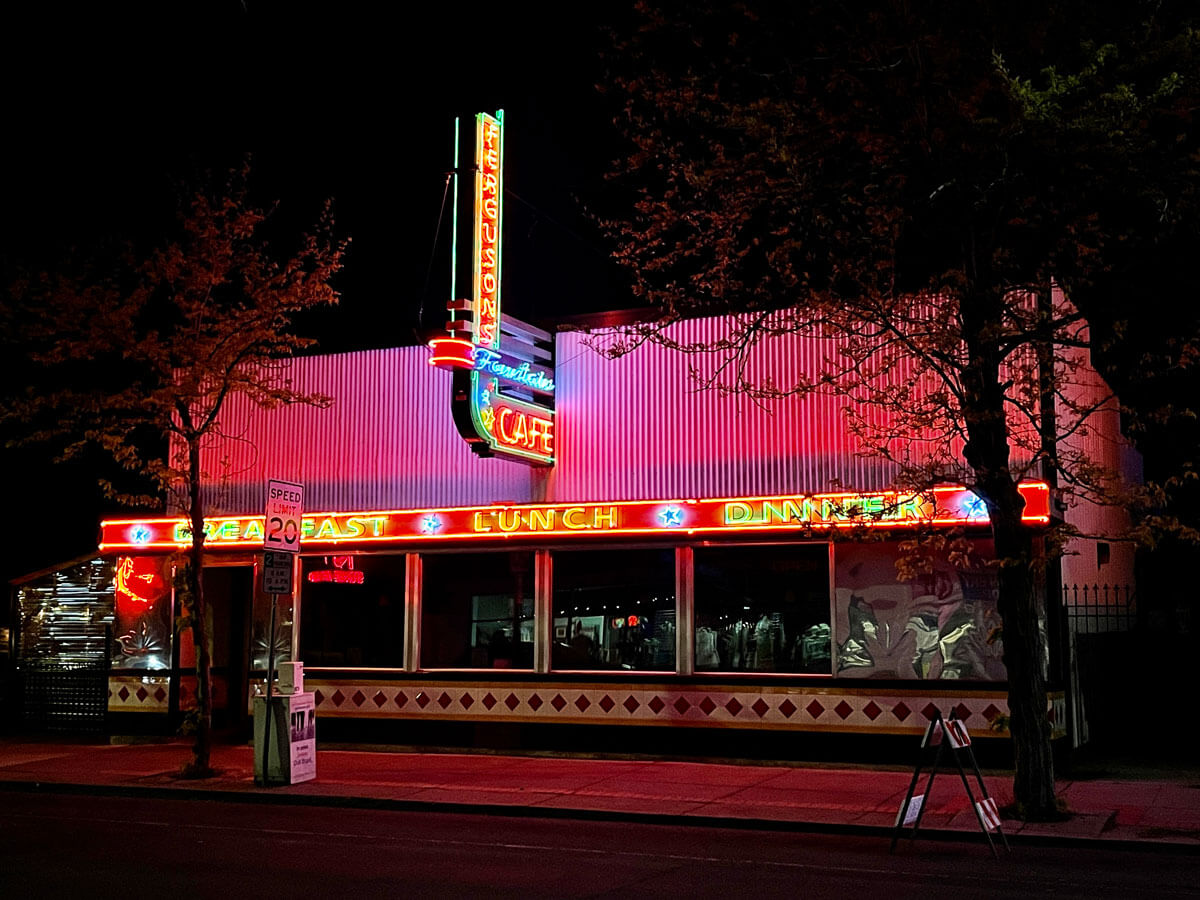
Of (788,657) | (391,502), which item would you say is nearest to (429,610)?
(391,502)

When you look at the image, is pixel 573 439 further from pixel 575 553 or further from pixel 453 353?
pixel 453 353

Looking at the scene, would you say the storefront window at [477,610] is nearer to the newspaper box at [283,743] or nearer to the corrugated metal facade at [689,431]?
the corrugated metal facade at [689,431]

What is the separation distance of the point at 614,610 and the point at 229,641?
7645 millimetres

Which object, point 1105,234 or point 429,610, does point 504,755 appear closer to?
point 429,610

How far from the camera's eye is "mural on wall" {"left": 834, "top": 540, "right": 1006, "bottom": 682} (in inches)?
601

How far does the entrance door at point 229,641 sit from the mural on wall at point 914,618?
Result: 10.2 metres

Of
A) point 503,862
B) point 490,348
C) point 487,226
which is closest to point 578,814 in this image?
point 503,862

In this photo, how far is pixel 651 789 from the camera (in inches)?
557

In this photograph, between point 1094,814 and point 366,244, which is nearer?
point 1094,814

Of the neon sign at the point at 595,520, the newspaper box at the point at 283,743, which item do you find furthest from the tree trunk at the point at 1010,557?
the newspaper box at the point at 283,743

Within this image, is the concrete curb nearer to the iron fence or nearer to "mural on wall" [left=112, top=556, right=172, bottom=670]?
"mural on wall" [left=112, top=556, right=172, bottom=670]

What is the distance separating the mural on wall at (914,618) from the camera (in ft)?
50.1

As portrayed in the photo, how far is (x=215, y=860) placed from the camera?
33.3 ft

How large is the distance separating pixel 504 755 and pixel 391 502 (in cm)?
411
